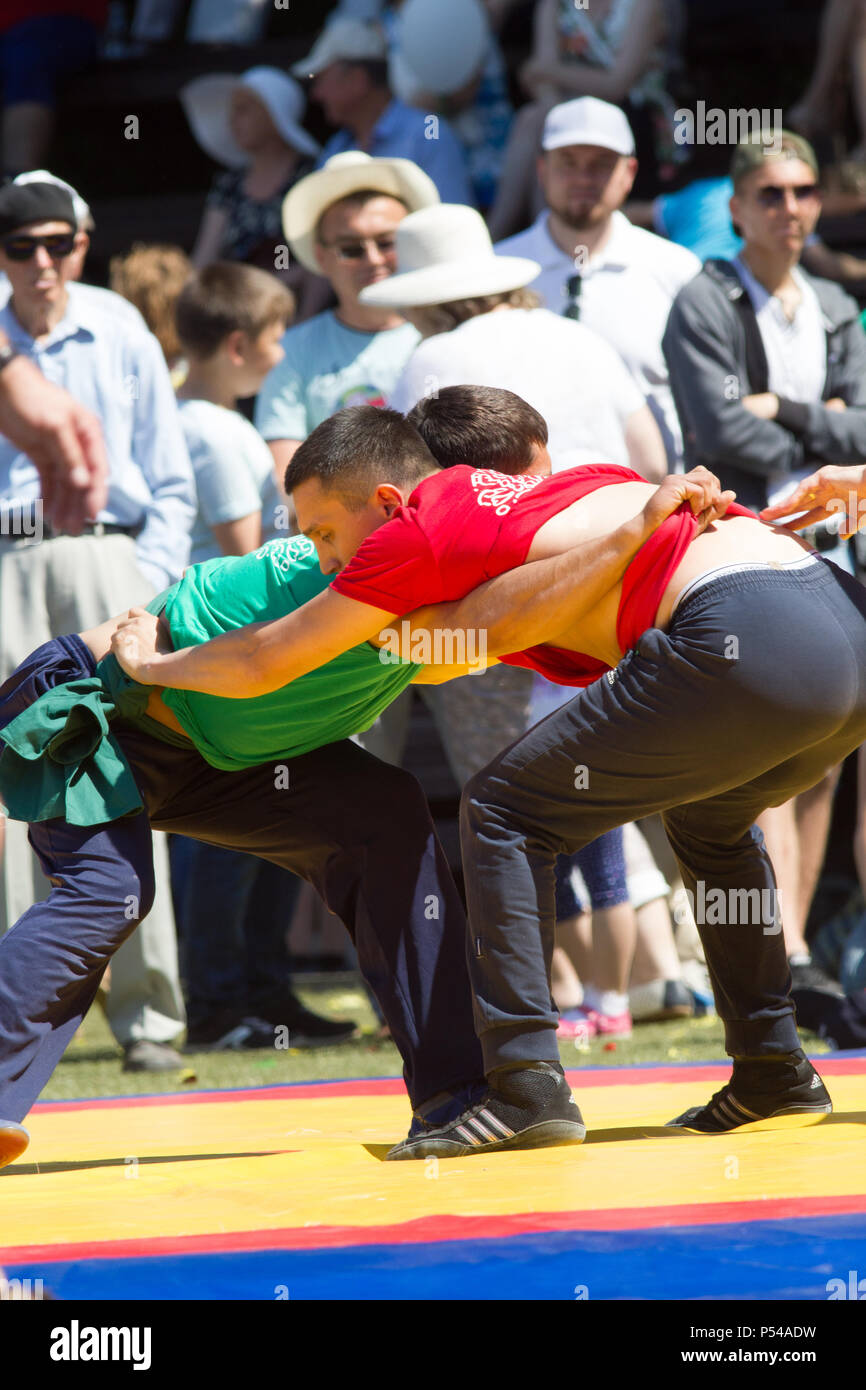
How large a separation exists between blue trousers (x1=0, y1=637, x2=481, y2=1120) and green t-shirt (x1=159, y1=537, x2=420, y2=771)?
0.08 metres

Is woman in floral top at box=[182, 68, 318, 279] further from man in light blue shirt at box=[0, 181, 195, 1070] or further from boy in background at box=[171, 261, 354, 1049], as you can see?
man in light blue shirt at box=[0, 181, 195, 1070]

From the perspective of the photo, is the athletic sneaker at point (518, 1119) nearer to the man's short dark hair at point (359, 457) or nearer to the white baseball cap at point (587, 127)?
the man's short dark hair at point (359, 457)

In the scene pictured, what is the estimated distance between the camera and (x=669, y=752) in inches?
112

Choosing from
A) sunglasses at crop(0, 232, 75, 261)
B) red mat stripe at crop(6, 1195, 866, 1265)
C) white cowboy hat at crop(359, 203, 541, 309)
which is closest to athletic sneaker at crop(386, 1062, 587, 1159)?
red mat stripe at crop(6, 1195, 866, 1265)

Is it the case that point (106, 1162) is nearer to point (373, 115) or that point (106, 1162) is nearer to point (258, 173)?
point (373, 115)

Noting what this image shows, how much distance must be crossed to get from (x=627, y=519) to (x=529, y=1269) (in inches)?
46.8

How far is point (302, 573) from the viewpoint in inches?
127

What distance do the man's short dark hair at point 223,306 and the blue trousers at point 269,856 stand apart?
102 inches

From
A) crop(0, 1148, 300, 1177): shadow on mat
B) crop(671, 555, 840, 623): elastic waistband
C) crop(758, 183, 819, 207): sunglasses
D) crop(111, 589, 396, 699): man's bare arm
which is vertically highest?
crop(758, 183, 819, 207): sunglasses

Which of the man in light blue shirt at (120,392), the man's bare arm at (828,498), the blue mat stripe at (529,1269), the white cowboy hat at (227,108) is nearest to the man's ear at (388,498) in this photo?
the man's bare arm at (828,498)

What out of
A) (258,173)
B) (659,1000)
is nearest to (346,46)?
(258,173)

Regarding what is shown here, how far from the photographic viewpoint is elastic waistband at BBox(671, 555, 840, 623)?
2830 millimetres
